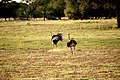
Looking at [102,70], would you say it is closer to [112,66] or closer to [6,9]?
[112,66]

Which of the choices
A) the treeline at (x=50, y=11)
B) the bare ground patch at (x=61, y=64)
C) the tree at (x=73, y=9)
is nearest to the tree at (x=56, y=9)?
the treeline at (x=50, y=11)

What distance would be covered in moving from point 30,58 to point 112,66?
5.89m

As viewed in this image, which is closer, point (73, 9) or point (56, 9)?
point (73, 9)

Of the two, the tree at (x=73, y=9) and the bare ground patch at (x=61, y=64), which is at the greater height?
the tree at (x=73, y=9)

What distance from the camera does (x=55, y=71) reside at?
619 inches

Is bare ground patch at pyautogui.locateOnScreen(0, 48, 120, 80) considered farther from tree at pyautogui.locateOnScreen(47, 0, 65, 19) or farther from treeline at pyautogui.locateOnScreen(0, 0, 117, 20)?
tree at pyautogui.locateOnScreen(47, 0, 65, 19)

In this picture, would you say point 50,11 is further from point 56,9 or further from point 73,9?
point 73,9

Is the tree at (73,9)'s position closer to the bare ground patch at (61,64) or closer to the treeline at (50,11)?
the treeline at (50,11)

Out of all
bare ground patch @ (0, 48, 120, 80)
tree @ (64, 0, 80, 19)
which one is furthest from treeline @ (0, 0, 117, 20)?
bare ground patch @ (0, 48, 120, 80)

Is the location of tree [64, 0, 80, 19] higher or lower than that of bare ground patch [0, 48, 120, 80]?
higher

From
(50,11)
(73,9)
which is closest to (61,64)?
(73,9)

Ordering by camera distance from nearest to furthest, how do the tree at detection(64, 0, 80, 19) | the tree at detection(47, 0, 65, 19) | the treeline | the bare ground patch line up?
the bare ground patch → the tree at detection(64, 0, 80, 19) → the treeline → the tree at detection(47, 0, 65, 19)

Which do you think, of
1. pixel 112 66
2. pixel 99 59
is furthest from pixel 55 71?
pixel 99 59

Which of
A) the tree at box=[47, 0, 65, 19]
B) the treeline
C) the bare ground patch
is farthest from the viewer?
the tree at box=[47, 0, 65, 19]
